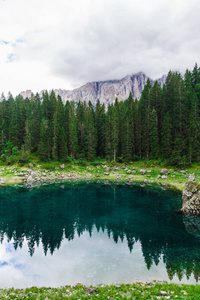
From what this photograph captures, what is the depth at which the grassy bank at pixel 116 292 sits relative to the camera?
30.5ft

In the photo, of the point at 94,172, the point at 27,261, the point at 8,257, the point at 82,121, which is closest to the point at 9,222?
the point at 8,257

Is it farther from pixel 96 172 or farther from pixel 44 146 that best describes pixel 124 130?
pixel 44 146

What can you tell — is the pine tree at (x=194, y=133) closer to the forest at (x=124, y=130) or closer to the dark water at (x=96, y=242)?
the forest at (x=124, y=130)

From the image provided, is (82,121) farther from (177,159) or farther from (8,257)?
(8,257)

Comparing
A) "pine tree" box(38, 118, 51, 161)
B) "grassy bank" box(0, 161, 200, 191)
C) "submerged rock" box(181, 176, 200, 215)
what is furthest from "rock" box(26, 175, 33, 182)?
"submerged rock" box(181, 176, 200, 215)

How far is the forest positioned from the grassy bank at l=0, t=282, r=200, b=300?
149 feet

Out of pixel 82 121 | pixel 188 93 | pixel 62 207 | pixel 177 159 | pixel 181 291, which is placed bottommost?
pixel 62 207

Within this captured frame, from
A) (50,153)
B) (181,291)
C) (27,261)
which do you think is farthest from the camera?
(50,153)

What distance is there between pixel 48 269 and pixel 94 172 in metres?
45.3

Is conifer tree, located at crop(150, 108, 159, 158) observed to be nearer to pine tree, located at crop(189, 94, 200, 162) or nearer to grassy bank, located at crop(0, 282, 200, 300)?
pine tree, located at crop(189, 94, 200, 162)

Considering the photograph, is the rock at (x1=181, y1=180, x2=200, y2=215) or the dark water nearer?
the dark water

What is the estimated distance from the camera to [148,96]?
6731 centimetres

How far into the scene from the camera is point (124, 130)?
69750 millimetres

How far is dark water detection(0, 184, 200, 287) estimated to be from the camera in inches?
516
